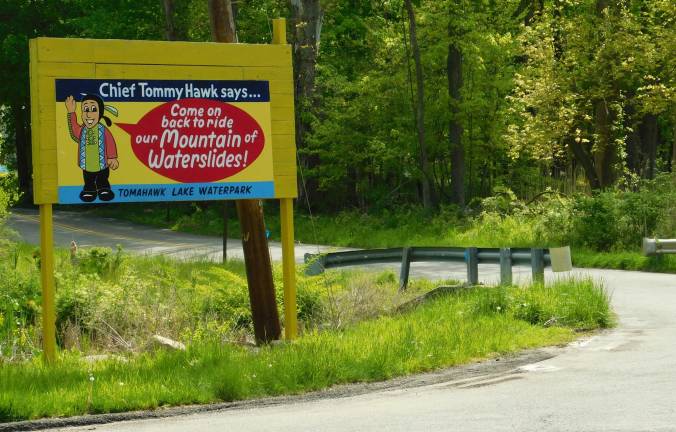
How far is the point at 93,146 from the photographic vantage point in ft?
40.2

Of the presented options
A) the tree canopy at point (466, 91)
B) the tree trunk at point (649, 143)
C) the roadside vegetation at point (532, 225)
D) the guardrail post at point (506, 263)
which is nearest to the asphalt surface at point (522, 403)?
the guardrail post at point (506, 263)

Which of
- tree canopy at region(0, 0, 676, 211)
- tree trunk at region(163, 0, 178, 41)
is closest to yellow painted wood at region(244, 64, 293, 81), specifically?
tree canopy at region(0, 0, 676, 211)

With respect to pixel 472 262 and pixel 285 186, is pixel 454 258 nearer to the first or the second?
pixel 472 262

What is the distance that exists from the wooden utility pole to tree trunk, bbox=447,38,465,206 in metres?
20.3

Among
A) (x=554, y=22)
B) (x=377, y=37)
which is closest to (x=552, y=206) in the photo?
(x=554, y=22)

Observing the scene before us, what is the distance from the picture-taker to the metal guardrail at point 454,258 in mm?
15922

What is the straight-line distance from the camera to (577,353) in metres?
12.3

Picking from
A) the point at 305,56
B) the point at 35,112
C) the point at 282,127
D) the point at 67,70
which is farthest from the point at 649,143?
the point at 35,112

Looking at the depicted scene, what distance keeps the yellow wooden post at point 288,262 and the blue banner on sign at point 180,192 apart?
0.37m

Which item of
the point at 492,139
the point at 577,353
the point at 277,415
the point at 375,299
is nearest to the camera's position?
the point at 277,415

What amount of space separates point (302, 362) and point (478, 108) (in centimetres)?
2363

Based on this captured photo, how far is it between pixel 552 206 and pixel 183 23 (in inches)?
893

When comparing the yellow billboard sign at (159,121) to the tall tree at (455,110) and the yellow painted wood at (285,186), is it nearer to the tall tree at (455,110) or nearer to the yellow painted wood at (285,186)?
the yellow painted wood at (285,186)

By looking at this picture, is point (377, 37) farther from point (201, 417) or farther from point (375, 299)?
point (201, 417)
